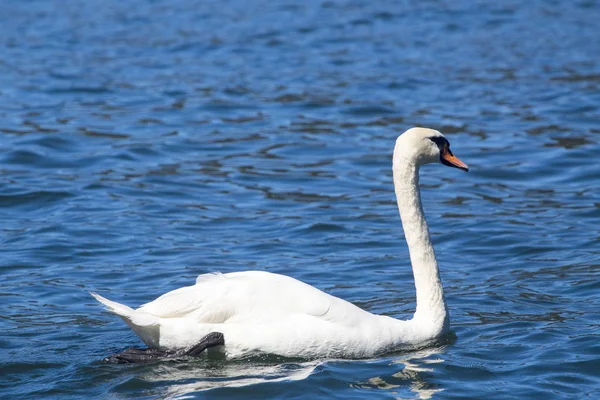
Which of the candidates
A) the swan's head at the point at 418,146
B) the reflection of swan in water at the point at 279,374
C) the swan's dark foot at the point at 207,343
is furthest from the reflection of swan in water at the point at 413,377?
the swan's head at the point at 418,146

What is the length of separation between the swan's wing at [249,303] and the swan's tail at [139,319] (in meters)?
0.10

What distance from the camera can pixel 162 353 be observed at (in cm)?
659

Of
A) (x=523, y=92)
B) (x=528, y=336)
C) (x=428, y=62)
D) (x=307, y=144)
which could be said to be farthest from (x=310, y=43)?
(x=528, y=336)

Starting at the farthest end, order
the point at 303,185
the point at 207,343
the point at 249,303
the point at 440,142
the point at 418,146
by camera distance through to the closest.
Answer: the point at 303,185 → the point at 440,142 → the point at 418,146 → the point at 249,303 → the point at 207,343

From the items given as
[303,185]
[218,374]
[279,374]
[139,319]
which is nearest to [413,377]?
[279,374]

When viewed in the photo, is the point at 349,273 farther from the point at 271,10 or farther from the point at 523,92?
the point at 271,10

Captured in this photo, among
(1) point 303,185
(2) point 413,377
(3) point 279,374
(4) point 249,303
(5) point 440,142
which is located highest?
(5) point 440,142

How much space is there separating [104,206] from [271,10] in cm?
1271

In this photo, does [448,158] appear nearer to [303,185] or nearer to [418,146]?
[418,146]

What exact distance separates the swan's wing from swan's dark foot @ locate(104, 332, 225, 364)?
0.42ft

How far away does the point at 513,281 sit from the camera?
8.63 meters

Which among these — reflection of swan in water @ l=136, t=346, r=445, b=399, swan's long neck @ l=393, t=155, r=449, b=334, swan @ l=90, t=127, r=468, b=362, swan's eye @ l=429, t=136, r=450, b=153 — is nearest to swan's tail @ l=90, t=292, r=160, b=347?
swan @ l=90, t=127, r=468, b=362

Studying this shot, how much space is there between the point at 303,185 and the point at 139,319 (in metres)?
5.54

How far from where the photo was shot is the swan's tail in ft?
21.0
